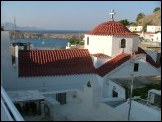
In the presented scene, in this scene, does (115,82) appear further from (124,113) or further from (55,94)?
(124,113)

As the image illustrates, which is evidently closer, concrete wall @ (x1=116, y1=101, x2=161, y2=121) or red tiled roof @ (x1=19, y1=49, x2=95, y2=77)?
concrete wall @ (x1=116, y1=101, x2=161, y2=121)

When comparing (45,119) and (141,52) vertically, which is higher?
(141,52)

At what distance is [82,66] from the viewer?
22.7 m

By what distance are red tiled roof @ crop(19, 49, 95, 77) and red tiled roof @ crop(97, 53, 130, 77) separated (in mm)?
768

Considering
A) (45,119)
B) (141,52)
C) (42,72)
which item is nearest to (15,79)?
(42,72)

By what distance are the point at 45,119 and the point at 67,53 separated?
944cm

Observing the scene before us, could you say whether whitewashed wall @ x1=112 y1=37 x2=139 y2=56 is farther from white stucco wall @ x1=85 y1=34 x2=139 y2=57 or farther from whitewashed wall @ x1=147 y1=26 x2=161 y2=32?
whitewashed wall @ x1=147 y1=26 x2=161 y2=32

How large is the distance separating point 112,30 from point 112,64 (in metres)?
2.87

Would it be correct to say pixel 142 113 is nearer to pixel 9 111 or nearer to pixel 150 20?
pixel 9 111

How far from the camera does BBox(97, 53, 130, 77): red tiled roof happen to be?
21969 mm

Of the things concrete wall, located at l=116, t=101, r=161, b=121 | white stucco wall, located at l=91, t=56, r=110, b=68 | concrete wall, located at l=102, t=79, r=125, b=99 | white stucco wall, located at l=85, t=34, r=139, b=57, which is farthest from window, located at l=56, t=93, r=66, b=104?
white stucco wall, located at l=85, t=34, r=139, b=57

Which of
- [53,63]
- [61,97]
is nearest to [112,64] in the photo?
[53,63]

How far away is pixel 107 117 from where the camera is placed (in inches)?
534

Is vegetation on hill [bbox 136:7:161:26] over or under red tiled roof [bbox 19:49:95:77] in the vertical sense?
over
